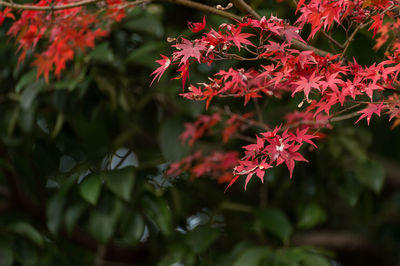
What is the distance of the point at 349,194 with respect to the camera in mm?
1710

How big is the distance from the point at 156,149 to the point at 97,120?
0.27 metres

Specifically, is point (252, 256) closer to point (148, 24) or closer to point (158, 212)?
point (158, 212)

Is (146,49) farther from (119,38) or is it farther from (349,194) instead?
(349,194)

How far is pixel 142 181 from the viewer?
65.0 inches

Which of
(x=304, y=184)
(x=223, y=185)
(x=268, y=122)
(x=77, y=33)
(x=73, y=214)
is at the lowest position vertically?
(x=223, y=185)

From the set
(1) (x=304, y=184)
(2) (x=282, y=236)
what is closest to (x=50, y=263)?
(2) (x=282, y=236)

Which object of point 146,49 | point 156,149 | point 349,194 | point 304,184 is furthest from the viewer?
point 156,149

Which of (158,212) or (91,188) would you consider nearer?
(91,188)

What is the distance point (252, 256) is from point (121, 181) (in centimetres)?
43

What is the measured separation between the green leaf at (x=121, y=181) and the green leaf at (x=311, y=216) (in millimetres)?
569

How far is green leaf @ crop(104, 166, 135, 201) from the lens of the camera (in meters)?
1.48

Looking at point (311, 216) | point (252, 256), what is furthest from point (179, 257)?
point (311, 216)

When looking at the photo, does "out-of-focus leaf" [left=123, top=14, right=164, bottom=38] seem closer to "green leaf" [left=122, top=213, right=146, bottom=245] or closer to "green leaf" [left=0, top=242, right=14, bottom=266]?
"green leaf" [left=122, top=213, right=146, bottom=245]

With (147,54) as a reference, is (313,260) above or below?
below
